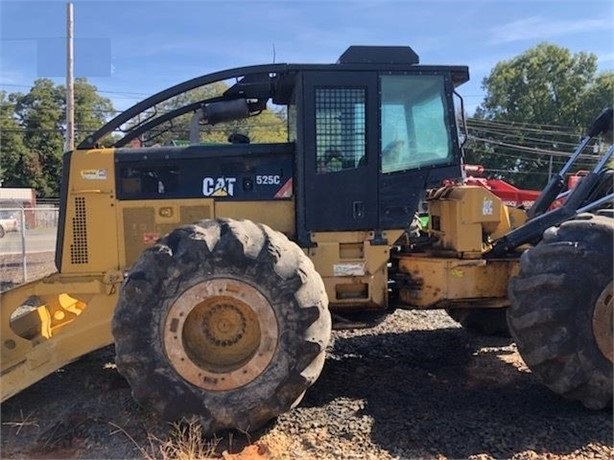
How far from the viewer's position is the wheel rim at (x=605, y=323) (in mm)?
4946

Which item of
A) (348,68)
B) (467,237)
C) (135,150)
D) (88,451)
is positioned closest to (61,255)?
(135,150)

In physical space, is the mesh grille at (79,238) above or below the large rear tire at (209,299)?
above

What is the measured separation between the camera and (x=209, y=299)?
190 inches

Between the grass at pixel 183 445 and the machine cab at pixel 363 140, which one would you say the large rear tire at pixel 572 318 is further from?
the grass at pixel 183 445

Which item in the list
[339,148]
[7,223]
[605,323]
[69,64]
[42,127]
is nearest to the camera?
[605,323]

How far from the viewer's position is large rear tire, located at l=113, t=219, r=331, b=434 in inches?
184

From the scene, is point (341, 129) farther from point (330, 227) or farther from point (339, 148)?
point (330, 227)

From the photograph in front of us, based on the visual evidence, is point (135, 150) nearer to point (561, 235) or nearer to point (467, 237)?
point (467, 237)

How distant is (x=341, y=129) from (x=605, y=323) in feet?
8.94

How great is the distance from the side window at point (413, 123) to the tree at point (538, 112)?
40.8 metres

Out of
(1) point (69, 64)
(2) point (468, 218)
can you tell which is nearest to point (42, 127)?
(1) point (69, 64)

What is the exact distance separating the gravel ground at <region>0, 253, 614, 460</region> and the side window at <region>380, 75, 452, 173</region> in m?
2.06

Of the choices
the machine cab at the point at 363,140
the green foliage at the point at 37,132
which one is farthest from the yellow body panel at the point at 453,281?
the green foliage at the point at 37,132

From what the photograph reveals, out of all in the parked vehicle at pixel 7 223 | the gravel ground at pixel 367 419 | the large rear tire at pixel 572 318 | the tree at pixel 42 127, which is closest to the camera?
the gravel ground at pixel 367 419
